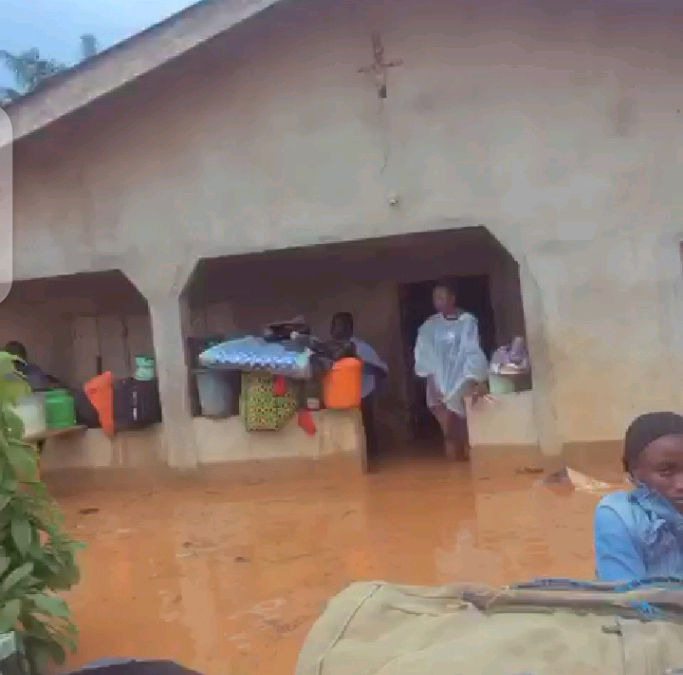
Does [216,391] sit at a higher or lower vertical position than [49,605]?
higher

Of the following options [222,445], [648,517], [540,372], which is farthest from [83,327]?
[648,517]

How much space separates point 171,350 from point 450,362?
8.23 ft

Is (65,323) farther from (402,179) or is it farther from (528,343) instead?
(528,343)

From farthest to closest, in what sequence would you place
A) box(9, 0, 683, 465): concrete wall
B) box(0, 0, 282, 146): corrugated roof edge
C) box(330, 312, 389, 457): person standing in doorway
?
1. box(330, 312, 389, 457): person standing in doorway
2. box(0, 0, 282, 146): corrugated roof edge
3. box(9, 0, 683, 465): concrete wall

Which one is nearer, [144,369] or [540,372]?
[540,372]

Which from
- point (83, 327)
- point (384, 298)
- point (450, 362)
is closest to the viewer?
point (450, 362)

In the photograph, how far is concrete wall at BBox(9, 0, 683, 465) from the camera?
8266mm

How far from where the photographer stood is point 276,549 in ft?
22.8

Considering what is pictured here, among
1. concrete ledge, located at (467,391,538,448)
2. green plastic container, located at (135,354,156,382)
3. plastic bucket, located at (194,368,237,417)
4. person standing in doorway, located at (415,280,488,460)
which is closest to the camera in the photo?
concrete ledge, located at (467,391,538,448)

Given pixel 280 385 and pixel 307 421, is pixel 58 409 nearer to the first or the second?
pixel 280 385

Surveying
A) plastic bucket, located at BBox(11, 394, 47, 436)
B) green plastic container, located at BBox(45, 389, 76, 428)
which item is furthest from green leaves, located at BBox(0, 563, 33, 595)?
green plastic container, located at BBox(45, 389, 76, 428)

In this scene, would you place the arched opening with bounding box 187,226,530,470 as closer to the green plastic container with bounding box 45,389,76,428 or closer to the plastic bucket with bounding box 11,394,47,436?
the green plastic container with bounding box 45,389,76,428

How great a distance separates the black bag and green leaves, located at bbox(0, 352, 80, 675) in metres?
5.08

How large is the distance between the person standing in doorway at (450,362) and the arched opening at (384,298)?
1.83 metres
